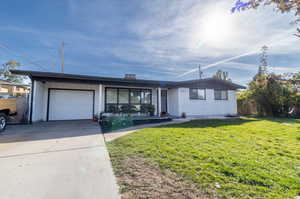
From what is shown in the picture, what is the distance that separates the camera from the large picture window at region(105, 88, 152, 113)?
1022 cm

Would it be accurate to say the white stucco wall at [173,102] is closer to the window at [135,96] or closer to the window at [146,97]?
the window at [146,97]

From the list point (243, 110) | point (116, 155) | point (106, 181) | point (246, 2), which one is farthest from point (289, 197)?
point (243, 110)

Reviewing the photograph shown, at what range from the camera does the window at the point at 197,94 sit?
1156cm

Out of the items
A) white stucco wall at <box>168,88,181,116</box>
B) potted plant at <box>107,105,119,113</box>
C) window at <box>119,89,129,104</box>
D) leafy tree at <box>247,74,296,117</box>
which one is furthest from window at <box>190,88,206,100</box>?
potted plant at <box>107,105,119,113</box>

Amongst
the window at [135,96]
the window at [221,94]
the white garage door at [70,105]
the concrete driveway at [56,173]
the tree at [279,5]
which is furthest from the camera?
the window at [221,94]

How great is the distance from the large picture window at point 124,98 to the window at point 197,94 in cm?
378

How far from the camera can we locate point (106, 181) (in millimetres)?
2057

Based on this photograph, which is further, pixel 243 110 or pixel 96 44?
pixel 243 110

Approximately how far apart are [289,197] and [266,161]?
1242 millimetres

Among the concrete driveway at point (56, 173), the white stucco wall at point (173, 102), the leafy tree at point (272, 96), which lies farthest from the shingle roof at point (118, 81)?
the concrete driveway at point (56, 173)

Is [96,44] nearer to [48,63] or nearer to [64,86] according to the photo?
[64,86]

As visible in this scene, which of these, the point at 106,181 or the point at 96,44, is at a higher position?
the point at 96,44

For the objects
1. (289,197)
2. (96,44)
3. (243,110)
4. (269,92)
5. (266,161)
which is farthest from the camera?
(243,110)

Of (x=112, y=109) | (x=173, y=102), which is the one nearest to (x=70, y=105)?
(x=112, y=109)
